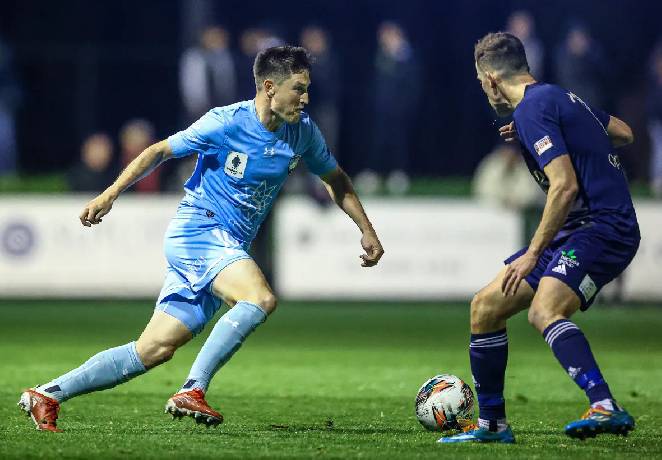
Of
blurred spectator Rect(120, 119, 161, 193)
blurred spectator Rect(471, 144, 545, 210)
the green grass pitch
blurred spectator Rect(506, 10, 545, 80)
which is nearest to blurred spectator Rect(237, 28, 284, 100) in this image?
blurred spectator Rect(120, 119, 161, 193)

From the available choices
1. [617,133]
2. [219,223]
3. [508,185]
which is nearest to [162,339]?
[219,223]

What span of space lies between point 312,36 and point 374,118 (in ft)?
5.88

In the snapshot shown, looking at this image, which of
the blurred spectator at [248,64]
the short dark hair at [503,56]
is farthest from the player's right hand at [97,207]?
the blurred spectator at [248,64]

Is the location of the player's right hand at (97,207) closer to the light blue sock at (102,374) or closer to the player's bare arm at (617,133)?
the light blue sock at (102,374)

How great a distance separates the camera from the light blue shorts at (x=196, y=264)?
843cm

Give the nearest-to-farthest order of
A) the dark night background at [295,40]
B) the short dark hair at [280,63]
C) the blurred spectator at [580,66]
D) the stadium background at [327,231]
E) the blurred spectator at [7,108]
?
the short dark hair at [280,63]
the stadium background at [327,231]
the blurred spectator at [580,66]
the dark night background at [295,40]
the blurred spectator at [7,108]

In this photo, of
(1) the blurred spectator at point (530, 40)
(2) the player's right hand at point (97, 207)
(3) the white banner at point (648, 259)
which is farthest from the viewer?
(1) the blurred spectator at point (530, 40)

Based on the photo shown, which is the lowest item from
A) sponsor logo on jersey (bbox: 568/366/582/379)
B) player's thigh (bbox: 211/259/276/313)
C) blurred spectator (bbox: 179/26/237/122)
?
sponsor logo on jersey (bbox: 568/366/582/379)

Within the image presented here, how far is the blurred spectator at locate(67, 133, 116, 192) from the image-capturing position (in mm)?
19797

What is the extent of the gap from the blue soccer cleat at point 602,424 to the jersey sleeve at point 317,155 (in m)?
2.34

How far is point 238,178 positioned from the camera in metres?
8.61

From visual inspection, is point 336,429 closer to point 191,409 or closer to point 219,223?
point 191,409

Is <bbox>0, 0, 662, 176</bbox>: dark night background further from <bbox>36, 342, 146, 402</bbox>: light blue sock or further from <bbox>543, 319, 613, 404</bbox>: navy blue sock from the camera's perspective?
<bbox>543, 319, 613, 404</bbox>: navy blue sock

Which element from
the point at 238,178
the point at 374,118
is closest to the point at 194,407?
the point at 238,178
